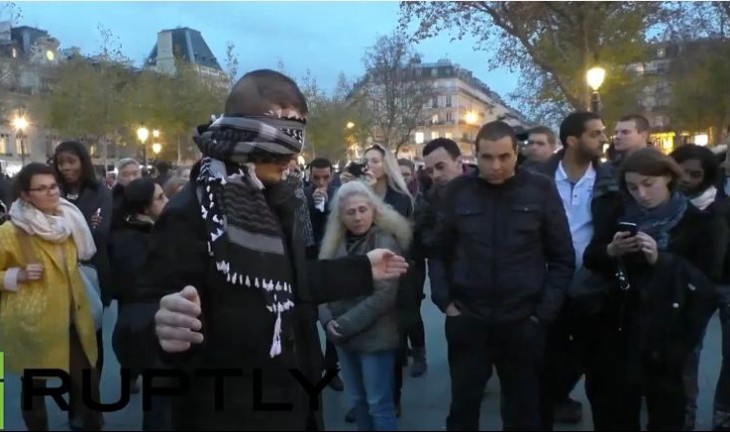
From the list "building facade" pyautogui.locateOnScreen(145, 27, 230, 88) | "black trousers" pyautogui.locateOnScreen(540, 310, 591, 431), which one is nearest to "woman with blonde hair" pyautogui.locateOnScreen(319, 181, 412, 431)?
"black trousers" pyautogui.locateOnScreen(540, 310, 591, 431)

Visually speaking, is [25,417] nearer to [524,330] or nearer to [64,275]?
[64,275]

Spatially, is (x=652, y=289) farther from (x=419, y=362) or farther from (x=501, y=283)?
(x=419, y=362)

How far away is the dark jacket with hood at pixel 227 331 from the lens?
2025mm

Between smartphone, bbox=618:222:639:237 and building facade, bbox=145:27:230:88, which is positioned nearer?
smartphone, bbox=618:222:639:237

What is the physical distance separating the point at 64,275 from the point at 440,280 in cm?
224

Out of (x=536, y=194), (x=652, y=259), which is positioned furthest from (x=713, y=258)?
(x=536, y=194)

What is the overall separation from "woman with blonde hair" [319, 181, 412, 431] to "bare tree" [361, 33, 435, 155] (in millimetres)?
32570

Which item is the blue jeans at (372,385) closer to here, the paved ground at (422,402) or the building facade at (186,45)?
the paved ground at (422,402)

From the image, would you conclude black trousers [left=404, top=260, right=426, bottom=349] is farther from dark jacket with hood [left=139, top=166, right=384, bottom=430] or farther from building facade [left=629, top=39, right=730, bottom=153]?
building facade [left=629, top=39, right=730, bottom=153]

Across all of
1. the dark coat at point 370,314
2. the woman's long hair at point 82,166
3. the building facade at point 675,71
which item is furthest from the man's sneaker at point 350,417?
the building facade at point 675,71

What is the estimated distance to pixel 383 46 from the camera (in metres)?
38.2

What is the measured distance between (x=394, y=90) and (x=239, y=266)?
38025 mm

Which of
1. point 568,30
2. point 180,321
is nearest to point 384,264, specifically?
point 180,321

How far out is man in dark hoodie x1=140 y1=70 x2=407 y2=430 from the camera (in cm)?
203
